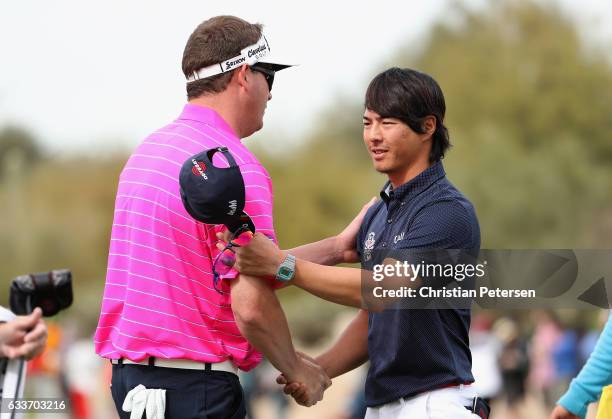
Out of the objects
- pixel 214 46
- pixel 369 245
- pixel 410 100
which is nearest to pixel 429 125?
pixel 410 100

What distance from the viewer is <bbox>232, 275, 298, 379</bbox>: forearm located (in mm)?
5250

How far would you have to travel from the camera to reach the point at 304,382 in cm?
582

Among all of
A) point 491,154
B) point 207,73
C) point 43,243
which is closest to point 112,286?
point 207,73

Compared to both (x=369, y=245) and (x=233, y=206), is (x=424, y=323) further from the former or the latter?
(x=233, y=206)

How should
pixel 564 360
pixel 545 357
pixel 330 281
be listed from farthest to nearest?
pixel 545 357 < pixel 564 360 < pixel 330 281

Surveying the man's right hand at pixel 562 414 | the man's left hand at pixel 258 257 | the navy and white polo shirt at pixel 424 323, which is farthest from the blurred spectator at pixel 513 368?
the man's left hand at pixel 258 257

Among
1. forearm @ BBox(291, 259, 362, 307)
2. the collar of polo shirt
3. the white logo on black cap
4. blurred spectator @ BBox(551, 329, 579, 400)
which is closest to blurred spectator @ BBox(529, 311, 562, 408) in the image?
blurred spectator @ BBox(551, 329, 579, 400)

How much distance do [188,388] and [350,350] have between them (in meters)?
1.27

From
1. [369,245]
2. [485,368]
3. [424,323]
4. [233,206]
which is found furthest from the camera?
[485,368]

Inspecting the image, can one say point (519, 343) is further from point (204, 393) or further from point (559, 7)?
point (559, 7)

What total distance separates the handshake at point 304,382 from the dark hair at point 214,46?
149 centimetres

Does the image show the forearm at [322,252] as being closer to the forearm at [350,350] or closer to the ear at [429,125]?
the forearm at [350,350]

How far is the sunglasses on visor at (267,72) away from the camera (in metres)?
5.77

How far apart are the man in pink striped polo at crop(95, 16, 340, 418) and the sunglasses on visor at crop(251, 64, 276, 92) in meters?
0.38
